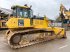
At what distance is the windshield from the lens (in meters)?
12.2

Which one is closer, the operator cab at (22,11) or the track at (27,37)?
the track at (27,37)

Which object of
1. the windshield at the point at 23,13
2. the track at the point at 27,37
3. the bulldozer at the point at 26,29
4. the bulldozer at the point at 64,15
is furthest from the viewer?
the bulldozer at the point at 64,15

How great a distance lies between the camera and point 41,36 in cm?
1295

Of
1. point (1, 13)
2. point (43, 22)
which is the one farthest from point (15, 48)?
point (1, 13)

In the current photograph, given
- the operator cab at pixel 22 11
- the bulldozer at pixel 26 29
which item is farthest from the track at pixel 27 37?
the operator cab at pixel 22 11

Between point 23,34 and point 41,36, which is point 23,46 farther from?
point 41,36

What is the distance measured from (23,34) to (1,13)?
13.2 m

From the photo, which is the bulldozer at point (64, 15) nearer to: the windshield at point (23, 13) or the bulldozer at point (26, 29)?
the bulldozer at point (26, 29)

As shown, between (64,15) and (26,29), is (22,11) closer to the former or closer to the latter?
(26,29)

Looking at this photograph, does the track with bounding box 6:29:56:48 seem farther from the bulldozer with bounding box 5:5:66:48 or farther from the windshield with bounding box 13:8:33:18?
the windshield with bounding box 13:8:33:18

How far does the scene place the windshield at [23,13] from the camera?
12.2 meters

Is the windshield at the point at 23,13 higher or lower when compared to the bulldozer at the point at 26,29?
higher

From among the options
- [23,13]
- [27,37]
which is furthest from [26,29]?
[23,13]

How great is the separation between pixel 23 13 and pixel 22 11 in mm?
154
